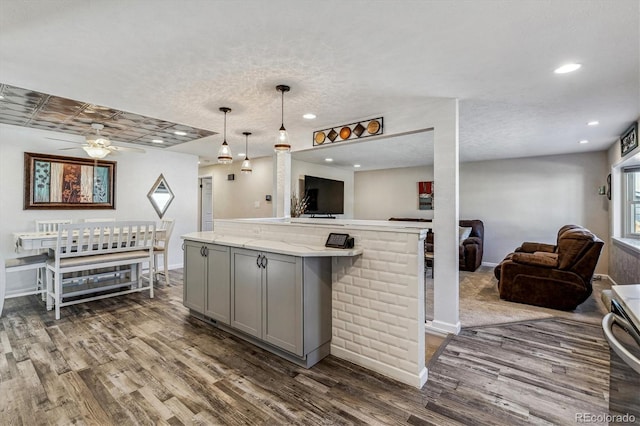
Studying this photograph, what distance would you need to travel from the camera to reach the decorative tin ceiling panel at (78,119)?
308 cm

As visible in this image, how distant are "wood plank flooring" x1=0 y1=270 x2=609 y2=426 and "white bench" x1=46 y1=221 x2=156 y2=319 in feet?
2.05

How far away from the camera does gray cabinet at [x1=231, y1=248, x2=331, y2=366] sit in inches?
89.4

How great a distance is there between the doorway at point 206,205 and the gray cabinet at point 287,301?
5585mm

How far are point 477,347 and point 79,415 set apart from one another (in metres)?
2.96

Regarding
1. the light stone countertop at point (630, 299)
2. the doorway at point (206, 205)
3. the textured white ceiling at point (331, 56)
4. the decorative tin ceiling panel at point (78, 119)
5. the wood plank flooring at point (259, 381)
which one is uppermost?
the decorative tin ceiling panel at point (78, 119)

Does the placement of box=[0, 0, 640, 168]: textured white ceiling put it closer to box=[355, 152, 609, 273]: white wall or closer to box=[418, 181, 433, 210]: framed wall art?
box=[355, 152, 609, 273]: white wall

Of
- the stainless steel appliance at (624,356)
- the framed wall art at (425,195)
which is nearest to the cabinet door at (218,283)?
the stainless steel appliance at (624,356)

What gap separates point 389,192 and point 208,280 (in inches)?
219

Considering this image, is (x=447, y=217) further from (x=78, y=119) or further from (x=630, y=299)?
(x=78, y=119)

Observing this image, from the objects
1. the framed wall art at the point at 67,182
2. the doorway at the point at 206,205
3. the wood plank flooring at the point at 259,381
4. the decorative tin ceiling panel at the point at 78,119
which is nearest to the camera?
the wood plank flooring at the point at 259,381

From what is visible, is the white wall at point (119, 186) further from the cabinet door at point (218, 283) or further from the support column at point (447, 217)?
the support column at point (447, 217)

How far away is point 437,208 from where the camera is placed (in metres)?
2.99

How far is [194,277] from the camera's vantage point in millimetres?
3262

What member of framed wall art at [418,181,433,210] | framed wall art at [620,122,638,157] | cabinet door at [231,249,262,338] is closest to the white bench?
cabinet door at [231,249,262,338]
